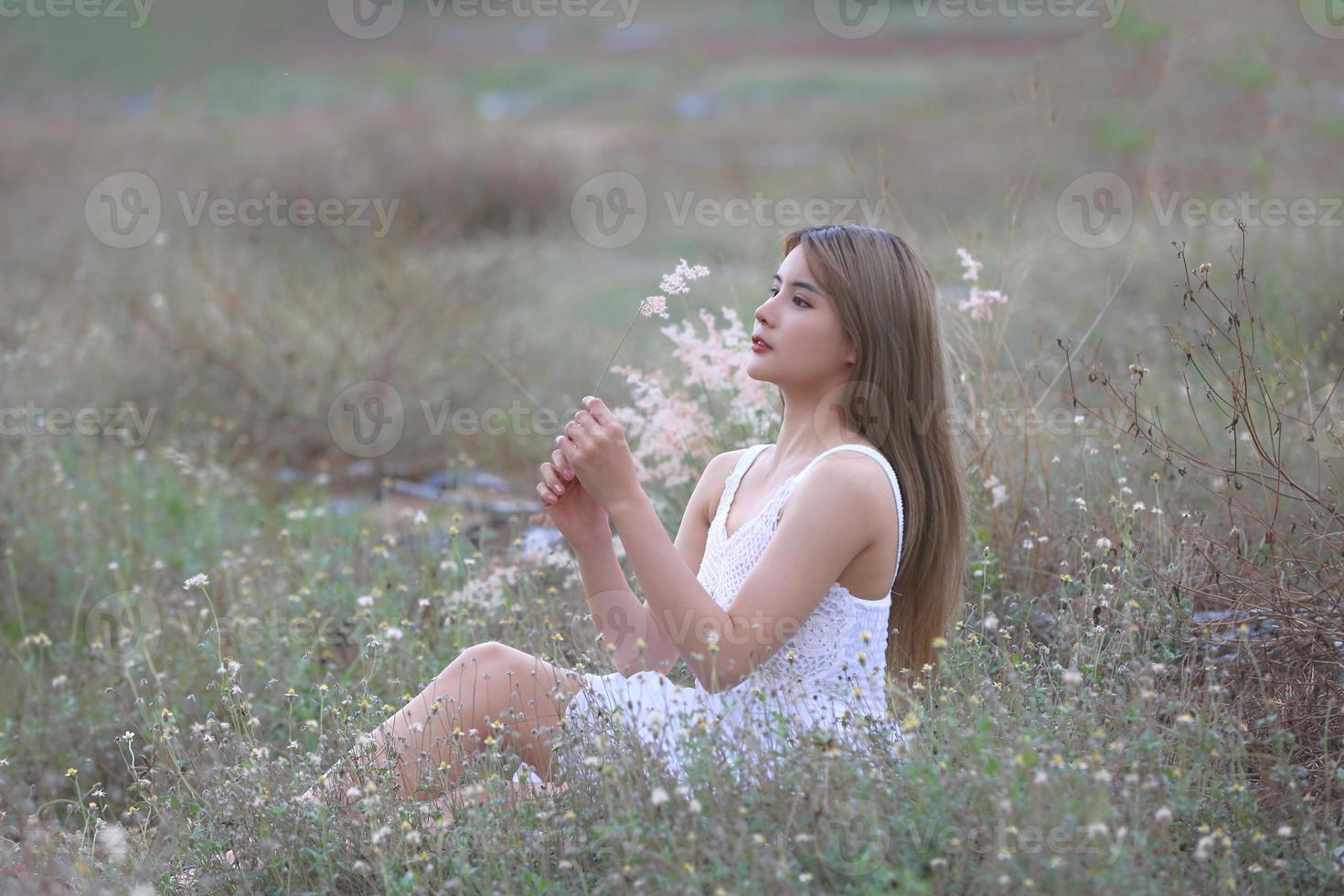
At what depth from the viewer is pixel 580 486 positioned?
248cm

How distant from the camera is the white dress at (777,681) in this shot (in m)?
2.26

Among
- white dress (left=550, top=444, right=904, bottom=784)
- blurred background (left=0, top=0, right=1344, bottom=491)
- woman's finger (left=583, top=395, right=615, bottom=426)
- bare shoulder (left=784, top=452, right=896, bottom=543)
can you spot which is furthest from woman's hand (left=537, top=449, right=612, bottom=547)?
blurred background (left=0, top=0, right=1344, bottom=491)

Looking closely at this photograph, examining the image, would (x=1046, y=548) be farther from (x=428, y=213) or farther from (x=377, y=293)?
(x=428, y=213)

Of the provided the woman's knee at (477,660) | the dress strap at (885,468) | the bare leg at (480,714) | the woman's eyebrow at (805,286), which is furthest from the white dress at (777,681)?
the woman's eyebrow at (805,286)

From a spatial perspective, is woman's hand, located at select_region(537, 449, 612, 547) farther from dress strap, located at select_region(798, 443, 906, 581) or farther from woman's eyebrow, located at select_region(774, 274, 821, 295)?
woman's eyebrow, located at select_region(774, 274, 821, 295)

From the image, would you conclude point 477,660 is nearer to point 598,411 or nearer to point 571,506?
point 571,506

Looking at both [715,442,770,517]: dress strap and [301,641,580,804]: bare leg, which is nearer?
[301,641,580,804]: bare leg

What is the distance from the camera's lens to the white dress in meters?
2.26

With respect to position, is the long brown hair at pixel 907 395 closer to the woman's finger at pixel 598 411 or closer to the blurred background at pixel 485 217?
the woman's finger at pixel 598 411

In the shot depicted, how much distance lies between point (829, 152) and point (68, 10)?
1518 cm

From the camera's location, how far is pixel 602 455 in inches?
91.0

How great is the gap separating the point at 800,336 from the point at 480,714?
984mm

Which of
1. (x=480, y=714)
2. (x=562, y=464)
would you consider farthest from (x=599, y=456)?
(x=480, y=714)

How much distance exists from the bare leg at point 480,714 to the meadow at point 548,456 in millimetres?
86
